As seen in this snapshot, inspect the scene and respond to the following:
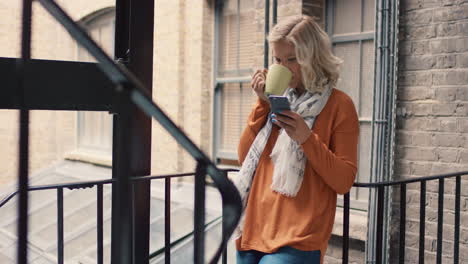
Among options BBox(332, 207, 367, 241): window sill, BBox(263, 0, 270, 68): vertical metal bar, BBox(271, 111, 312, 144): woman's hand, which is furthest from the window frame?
BBox(271, 111, 312, 144): woman's hand

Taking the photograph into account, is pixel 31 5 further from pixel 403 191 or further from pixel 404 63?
pixel 404 63

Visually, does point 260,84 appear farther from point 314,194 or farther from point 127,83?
point 127,83

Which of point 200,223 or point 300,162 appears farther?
point 300,162

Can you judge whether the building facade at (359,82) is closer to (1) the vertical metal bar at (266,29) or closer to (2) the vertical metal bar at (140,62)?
(1) the vertical metal bar at (266,29)

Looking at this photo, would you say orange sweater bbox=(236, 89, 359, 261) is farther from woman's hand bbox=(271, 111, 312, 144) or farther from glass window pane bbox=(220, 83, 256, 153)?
glass window pane bbox=(220, 83, 256, 153)

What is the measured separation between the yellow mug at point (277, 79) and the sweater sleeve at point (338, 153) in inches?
8.4

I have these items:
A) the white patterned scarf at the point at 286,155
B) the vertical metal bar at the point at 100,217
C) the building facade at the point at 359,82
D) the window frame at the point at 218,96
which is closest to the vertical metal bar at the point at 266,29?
the building facade at the point at 359,82

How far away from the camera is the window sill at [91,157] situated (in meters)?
8.66

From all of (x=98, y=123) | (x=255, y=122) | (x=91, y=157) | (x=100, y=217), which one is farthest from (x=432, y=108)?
(x=98, y=123)

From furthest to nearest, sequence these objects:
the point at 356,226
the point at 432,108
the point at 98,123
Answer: the point at 98,123 < the point at 356,226 < the point at 432,108

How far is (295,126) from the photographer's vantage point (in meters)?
1.66

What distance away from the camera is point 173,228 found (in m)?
5.42

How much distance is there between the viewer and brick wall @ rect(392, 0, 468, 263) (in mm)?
3822

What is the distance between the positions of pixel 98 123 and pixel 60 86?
8083 millimetres
